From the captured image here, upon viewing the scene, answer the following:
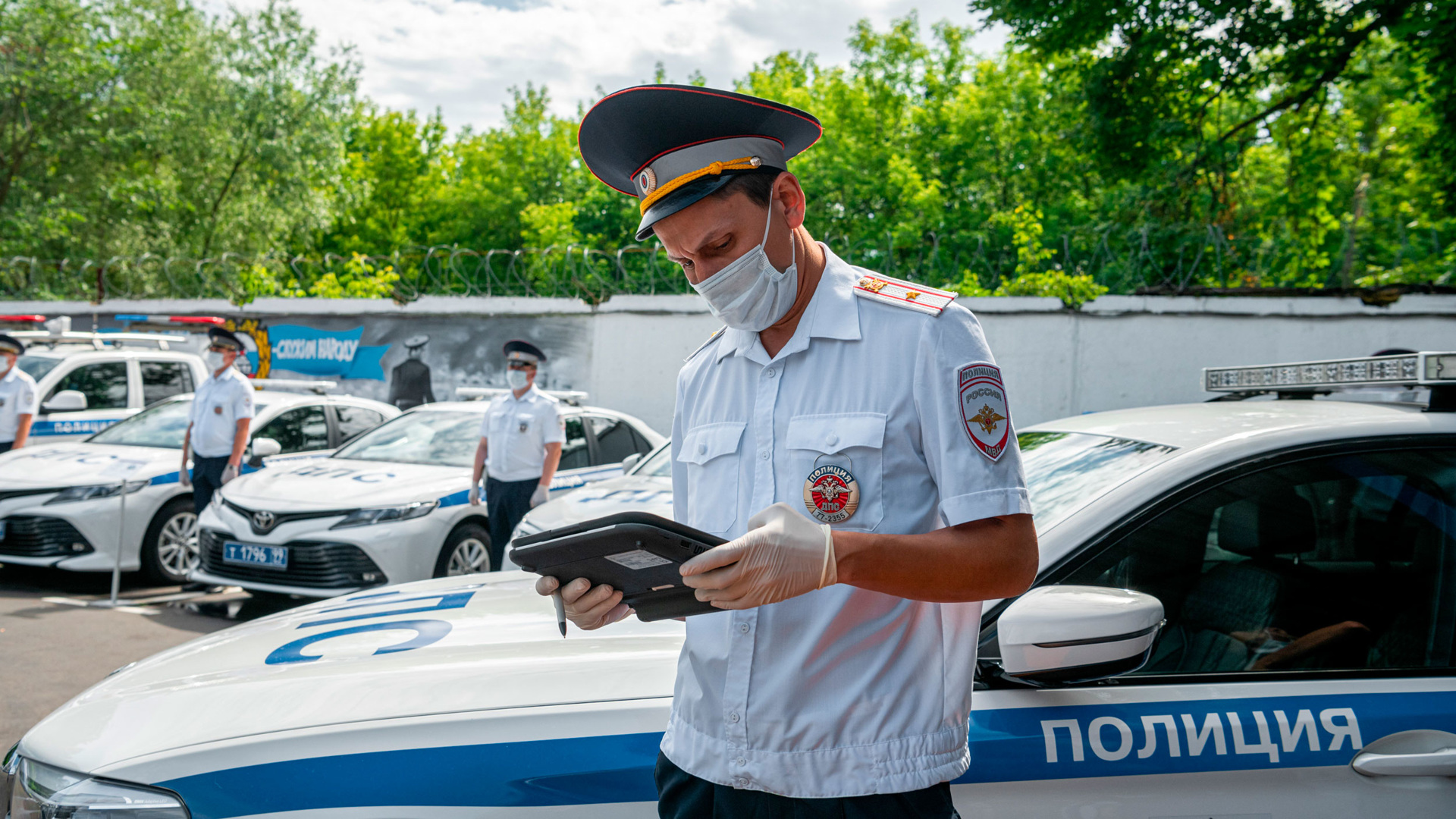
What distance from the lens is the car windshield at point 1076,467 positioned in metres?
1.94

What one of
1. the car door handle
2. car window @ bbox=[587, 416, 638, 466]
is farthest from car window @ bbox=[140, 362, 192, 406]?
the car door handle

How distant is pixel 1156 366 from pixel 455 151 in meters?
35.4

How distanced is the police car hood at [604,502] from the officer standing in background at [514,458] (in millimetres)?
447

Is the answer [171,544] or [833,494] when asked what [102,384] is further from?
[833,494]

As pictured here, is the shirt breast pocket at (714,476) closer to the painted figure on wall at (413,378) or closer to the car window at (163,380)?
the car window at (163,380)

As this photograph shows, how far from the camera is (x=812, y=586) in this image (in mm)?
1190

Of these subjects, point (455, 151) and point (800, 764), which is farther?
point (455, 151)

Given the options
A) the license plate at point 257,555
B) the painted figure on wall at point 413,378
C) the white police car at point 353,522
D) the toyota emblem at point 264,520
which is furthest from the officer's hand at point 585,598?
the painted figure on wall at point 413,378

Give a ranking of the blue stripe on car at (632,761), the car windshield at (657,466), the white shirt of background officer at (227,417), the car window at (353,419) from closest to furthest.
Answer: the blue stripe on car at (632,761) < the car windshield at (657,466) < the white shirt of background officer at (227,417) < the car window at (353,419)

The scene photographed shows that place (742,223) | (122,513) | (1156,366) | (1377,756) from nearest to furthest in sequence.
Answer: (742,223), (1377,756), (122,513), (1156,366)

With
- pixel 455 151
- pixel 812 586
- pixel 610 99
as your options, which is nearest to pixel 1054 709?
pixel 812 586

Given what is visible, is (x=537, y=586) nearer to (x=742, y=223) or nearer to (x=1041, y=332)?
(x=742, y=223)

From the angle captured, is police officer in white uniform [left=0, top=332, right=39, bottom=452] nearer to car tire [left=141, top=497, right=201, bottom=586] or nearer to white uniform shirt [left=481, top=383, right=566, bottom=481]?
car tire [left=141, top=497, right=201, bottom=586]

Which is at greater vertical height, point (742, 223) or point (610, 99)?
point (610, 99)
